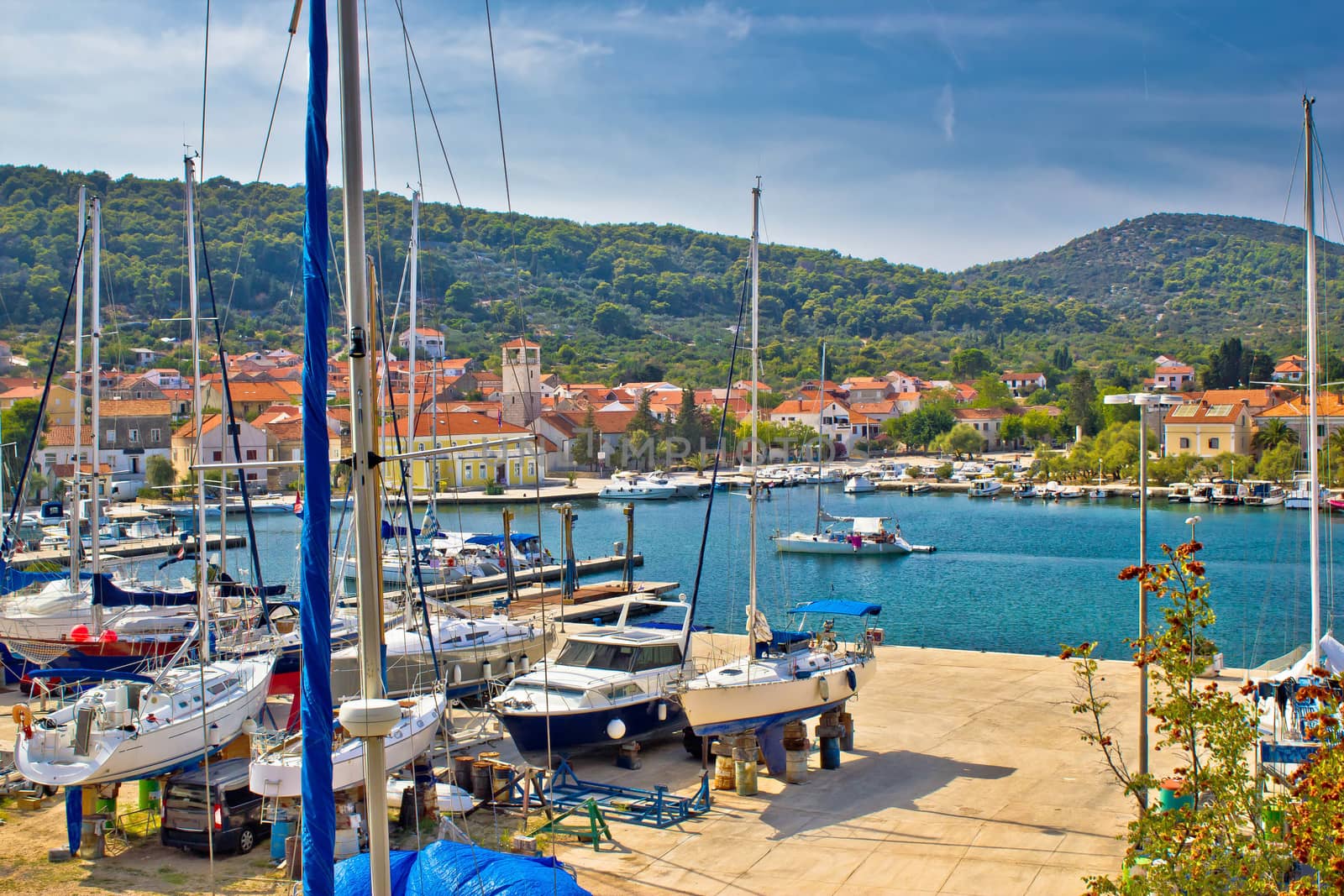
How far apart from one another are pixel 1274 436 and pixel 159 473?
71.9 metres

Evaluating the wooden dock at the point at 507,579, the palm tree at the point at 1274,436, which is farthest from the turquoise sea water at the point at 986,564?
the palm tree at the point at 1274,436

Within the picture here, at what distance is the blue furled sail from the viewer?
583cm

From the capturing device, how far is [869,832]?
42.4 ft

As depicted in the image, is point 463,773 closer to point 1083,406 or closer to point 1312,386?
point 1312,386

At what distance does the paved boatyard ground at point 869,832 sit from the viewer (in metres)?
11.5

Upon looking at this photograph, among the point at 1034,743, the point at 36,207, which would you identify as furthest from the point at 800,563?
the point at 36,207

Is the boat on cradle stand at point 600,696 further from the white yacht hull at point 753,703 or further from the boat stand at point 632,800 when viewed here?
the white yacht hull at point 753,703

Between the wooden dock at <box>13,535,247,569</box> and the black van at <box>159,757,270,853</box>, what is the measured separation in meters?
28.7

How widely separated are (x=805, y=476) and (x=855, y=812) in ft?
254

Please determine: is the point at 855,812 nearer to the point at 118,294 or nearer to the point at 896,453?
the point at 896,453

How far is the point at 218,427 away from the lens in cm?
6619

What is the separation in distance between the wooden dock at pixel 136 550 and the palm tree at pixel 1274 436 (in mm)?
64873

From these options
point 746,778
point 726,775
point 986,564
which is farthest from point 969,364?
point 746,778

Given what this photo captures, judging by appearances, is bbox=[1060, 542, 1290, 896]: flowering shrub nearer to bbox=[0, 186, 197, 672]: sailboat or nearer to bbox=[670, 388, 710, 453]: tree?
bbox=[0, 186, 197, 672]: sailboat
